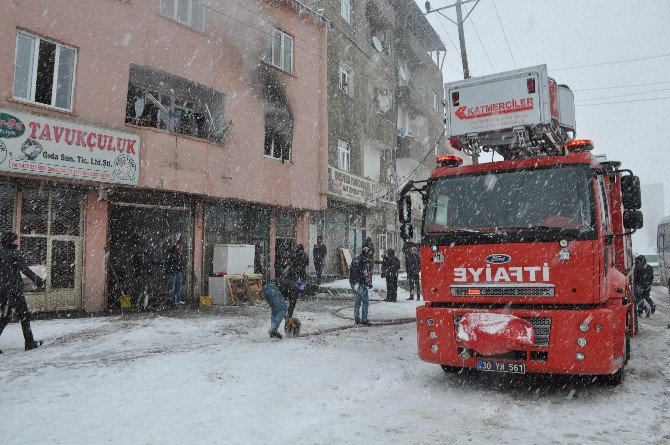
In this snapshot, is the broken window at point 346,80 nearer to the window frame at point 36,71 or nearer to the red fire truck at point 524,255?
the window frame at point 36,71

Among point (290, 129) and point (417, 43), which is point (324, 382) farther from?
point (417, 43)

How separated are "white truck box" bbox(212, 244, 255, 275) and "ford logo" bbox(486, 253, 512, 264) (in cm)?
1124

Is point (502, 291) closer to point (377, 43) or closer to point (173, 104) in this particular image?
point (173, 104)

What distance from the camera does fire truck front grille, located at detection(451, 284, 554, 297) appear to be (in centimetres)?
557

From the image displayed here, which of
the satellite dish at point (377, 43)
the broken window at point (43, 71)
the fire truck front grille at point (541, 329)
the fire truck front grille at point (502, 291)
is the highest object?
the satellite dish at point (377, 43)

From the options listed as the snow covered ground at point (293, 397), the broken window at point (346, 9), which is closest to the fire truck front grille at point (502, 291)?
the snow covered ground at point (293, 397)

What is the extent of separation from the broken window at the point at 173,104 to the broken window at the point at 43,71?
1.70 metres

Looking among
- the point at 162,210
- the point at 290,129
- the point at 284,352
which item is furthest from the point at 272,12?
the point at 284,352

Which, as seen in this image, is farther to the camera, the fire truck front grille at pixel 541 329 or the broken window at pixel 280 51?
the broken window at pixel 280 51

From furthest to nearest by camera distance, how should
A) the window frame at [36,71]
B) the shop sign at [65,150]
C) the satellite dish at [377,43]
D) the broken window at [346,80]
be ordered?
the satellite dish at [377,43]
the broken window at [346,80]
the window frame at [36,71]
the shop sign at [65,150]

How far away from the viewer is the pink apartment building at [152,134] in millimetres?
11703

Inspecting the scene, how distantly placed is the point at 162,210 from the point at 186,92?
381cm

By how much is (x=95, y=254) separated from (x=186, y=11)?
26.2 ft

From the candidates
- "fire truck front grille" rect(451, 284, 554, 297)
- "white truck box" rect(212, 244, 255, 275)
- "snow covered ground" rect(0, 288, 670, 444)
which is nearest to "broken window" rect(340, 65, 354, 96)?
"white truck box" rect(212, 244, 255, 275)
